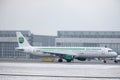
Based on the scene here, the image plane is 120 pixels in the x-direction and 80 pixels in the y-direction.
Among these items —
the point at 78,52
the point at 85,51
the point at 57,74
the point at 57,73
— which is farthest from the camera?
the point at 78,52

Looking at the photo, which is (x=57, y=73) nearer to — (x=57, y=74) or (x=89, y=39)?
(x=57, y=74)

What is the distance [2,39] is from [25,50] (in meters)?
47.2

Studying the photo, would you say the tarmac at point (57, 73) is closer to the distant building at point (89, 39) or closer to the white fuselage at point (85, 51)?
the white fuselage at point (85, 51)

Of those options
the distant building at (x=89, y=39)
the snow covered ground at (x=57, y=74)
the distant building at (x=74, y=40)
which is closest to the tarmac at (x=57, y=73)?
the snow covered ground at (x=57, y=74)

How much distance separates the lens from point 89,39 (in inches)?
4786

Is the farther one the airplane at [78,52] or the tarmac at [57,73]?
the airplane at [78,52]

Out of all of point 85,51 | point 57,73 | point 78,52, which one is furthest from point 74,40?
point 57,73

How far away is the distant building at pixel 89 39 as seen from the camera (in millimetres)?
120312

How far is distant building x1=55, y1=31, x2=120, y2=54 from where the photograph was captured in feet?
395

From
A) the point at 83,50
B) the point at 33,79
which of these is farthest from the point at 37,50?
the point at 33,79

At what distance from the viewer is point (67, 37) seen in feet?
411

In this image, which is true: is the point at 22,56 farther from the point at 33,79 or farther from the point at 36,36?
the point at 33,79

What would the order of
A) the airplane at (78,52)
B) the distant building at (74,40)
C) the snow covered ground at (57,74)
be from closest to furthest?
1. the snow covered ground at (57,74)
2. the airplane at (78,52)
3. the distant building at (74,40)

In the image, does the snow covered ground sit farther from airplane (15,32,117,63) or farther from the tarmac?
airplane (15,32,117,63)
